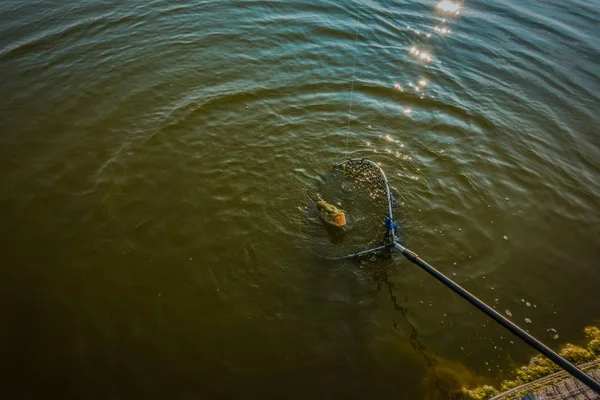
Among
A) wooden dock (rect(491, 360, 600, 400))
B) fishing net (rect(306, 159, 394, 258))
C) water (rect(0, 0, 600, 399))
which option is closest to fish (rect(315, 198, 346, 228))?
fishing net (rect(306, 159, 394, 258))

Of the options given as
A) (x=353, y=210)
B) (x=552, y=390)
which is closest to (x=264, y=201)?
(x=353, y=210)

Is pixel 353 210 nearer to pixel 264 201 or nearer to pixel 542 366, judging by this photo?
pixel 264 201

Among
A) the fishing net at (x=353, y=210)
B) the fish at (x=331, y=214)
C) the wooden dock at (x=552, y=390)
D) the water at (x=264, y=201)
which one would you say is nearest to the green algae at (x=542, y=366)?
the wooden dock at (x=552, y=390)

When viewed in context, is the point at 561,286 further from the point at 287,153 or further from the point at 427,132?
the point at 287,153

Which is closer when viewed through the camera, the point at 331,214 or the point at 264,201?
the point at 331,214

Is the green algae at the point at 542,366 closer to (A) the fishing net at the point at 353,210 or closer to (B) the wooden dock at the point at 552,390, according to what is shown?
(B) the wooden dock at the point at 552,390

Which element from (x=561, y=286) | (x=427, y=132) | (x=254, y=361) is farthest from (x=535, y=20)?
(x=254, y=361)

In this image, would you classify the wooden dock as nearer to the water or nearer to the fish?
the water
